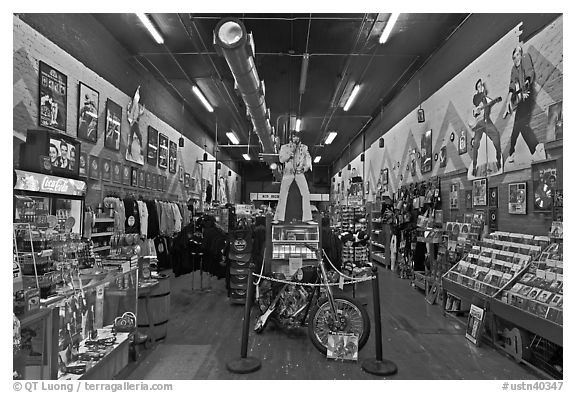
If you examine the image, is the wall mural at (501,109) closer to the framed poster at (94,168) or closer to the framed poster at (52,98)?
the framed poster at (52,98)

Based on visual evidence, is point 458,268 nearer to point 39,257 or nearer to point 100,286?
point 100,286

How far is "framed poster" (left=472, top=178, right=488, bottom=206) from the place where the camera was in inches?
223

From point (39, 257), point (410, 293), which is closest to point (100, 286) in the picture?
point (39, 257)

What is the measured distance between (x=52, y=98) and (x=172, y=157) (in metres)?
5.57

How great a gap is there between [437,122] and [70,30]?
6.81m

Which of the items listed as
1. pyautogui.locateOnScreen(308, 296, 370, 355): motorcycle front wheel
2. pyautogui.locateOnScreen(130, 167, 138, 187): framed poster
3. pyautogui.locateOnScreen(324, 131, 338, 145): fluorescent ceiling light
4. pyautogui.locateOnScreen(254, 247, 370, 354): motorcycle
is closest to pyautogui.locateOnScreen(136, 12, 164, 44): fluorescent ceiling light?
pyautogui.locateOnScreen(130, 167, 138, 187): framed poster

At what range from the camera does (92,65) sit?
255 inches

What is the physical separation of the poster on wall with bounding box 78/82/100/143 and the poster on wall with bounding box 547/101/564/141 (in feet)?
21.5

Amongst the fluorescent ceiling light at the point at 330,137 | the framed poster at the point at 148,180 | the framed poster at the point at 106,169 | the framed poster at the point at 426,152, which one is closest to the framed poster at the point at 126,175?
the framed poster at the point at 106,169

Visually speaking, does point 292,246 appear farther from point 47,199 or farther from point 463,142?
point 463,142

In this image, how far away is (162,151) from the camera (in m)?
9.97

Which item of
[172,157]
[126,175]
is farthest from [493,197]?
[172,157]

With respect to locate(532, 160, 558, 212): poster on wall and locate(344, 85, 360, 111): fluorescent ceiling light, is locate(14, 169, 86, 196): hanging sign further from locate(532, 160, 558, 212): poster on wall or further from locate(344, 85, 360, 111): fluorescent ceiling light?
locate(344, 85, 360, 111): fluorescent ceiling light

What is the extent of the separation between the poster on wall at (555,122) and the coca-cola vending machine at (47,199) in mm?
5055
